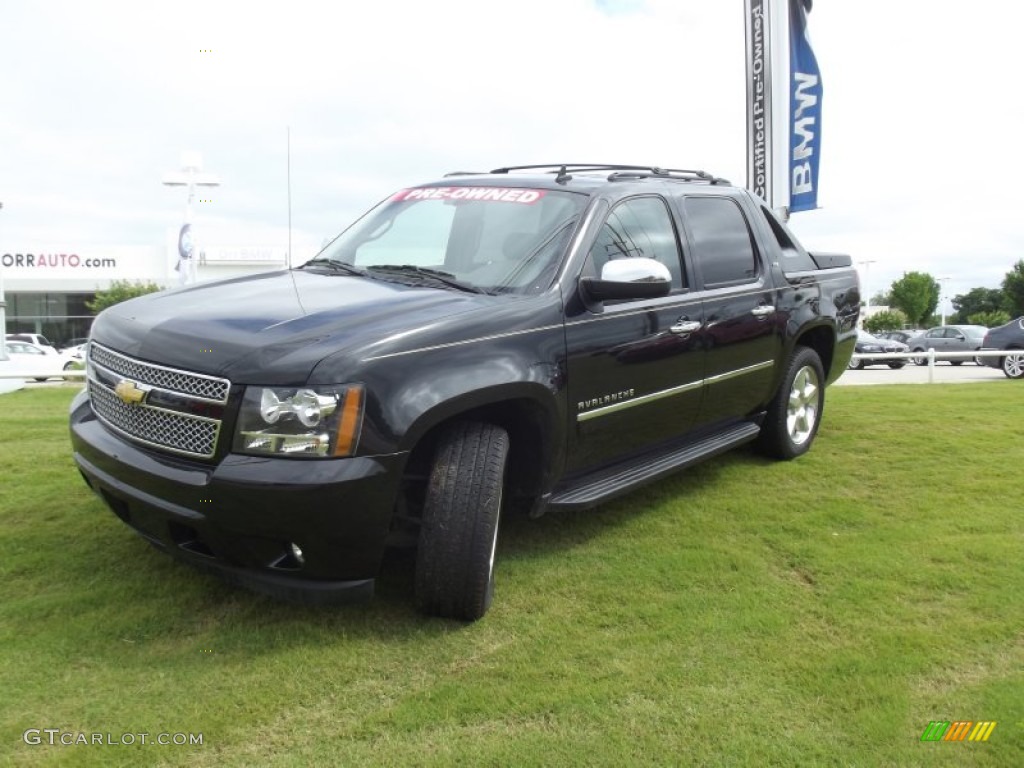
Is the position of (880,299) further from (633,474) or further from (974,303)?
(633,474)

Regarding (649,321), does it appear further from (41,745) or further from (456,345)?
(41,745)

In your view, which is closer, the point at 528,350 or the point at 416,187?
the point at 528,350

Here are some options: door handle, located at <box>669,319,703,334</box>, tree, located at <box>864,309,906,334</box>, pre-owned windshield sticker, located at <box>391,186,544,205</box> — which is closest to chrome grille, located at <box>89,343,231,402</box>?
pre-owned windshield sticker, located at <box>391,186,544,205</box>

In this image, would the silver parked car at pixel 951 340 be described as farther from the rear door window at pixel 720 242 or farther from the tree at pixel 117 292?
the tree at pixel 117 292

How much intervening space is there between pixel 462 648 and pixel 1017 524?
10.3 feet

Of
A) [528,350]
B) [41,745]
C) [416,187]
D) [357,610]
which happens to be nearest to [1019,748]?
[528,350]

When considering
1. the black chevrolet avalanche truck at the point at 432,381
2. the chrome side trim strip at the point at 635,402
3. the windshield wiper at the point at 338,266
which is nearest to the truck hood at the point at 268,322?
the black chevrolet avalanche truck at the point at 432,381

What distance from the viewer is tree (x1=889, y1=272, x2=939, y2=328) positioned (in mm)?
89062

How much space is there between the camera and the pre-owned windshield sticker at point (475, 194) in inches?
161

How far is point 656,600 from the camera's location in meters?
3.38

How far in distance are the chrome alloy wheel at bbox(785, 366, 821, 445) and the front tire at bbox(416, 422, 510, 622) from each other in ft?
10.0

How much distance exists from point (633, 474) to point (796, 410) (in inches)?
84.6

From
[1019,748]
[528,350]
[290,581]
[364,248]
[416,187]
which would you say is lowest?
[1019,748]
